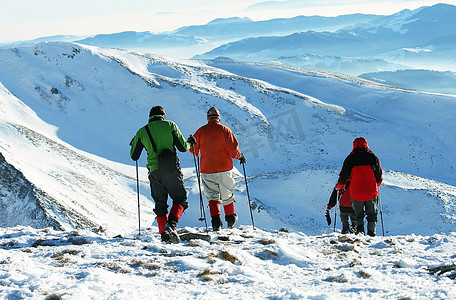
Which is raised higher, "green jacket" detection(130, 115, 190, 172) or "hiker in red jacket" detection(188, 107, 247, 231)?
"green jacket" detection(130, 115, 190, 172)

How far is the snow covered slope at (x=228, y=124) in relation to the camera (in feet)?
94.3

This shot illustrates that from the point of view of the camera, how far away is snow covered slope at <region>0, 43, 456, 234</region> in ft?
94.3

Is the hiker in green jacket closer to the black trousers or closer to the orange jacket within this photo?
the black trousers

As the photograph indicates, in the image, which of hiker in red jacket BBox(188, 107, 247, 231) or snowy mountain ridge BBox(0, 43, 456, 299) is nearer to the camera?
snowy mountain ridge BBox(0, 43, 456, 299)

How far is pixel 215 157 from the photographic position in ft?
34.0

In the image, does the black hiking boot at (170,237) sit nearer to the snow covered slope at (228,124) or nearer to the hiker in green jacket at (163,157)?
the hiker in green jacket at (163,157)

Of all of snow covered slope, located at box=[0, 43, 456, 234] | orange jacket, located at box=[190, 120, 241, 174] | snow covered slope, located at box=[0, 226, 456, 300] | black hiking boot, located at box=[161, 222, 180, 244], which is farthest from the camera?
snow covered slope, located at box=[0, 43, 456, 234]

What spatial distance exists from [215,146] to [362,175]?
12.6 ft

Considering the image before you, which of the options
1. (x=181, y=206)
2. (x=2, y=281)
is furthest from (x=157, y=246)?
(x=2, y=281)

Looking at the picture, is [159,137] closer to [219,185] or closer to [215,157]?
[215,157]

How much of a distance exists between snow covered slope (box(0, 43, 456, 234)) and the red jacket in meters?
16.0

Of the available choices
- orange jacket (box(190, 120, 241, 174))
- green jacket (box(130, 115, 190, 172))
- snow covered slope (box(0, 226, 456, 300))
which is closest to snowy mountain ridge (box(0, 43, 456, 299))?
snow covered slope (box(0, 226, 456, 300))

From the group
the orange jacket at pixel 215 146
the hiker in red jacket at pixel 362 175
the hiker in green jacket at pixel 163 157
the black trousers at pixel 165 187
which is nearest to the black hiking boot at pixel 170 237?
the hiker in green jacket at pixel 163 157

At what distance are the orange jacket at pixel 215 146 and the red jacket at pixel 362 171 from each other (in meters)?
3.05
